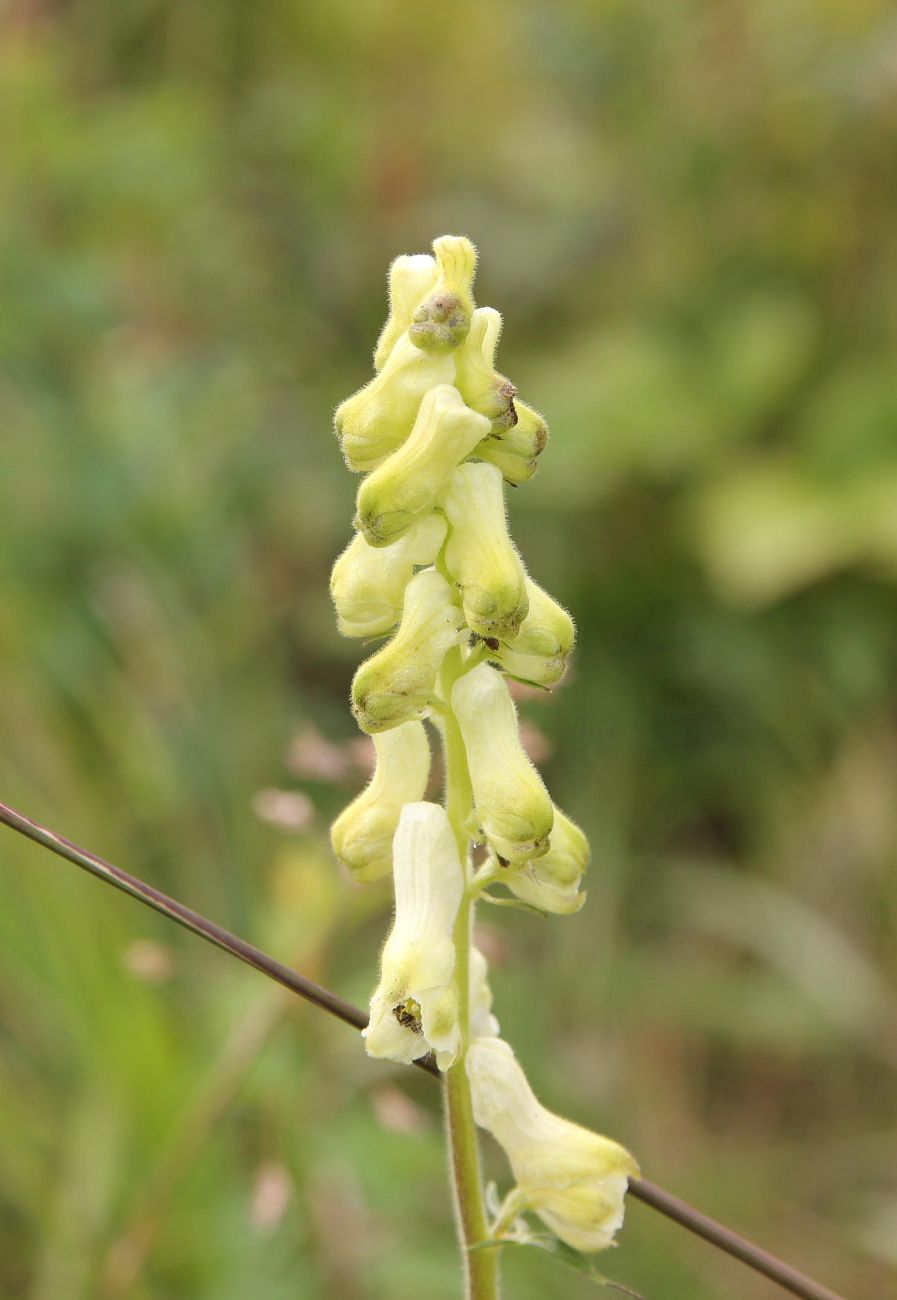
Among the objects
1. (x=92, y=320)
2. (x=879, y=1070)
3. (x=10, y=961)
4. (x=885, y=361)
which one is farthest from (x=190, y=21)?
(x=879, y=1070)

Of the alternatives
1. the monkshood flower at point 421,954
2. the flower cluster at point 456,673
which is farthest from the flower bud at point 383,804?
the monkshood flower at point 421,954

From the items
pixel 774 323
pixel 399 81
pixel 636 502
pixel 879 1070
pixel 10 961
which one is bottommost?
pixel 10 961

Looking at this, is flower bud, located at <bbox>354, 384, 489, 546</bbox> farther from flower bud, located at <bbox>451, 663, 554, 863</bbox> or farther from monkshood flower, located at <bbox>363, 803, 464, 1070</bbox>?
monkshood flower, located at <bbox>363, 803, 464, 1070</bbox>

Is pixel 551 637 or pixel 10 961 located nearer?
pixel 551 637

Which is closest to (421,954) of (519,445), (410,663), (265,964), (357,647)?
(265,964)

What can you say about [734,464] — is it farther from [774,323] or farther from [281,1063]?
[281,1063]

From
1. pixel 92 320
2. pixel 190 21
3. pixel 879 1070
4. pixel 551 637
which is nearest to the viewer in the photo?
pixel 551 637

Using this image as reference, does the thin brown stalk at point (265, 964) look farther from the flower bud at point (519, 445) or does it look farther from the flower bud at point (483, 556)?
the flower bud at point (519, 445)

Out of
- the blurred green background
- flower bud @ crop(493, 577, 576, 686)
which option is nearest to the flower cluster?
flower bud @ crop(493, 577, 576, 686)
